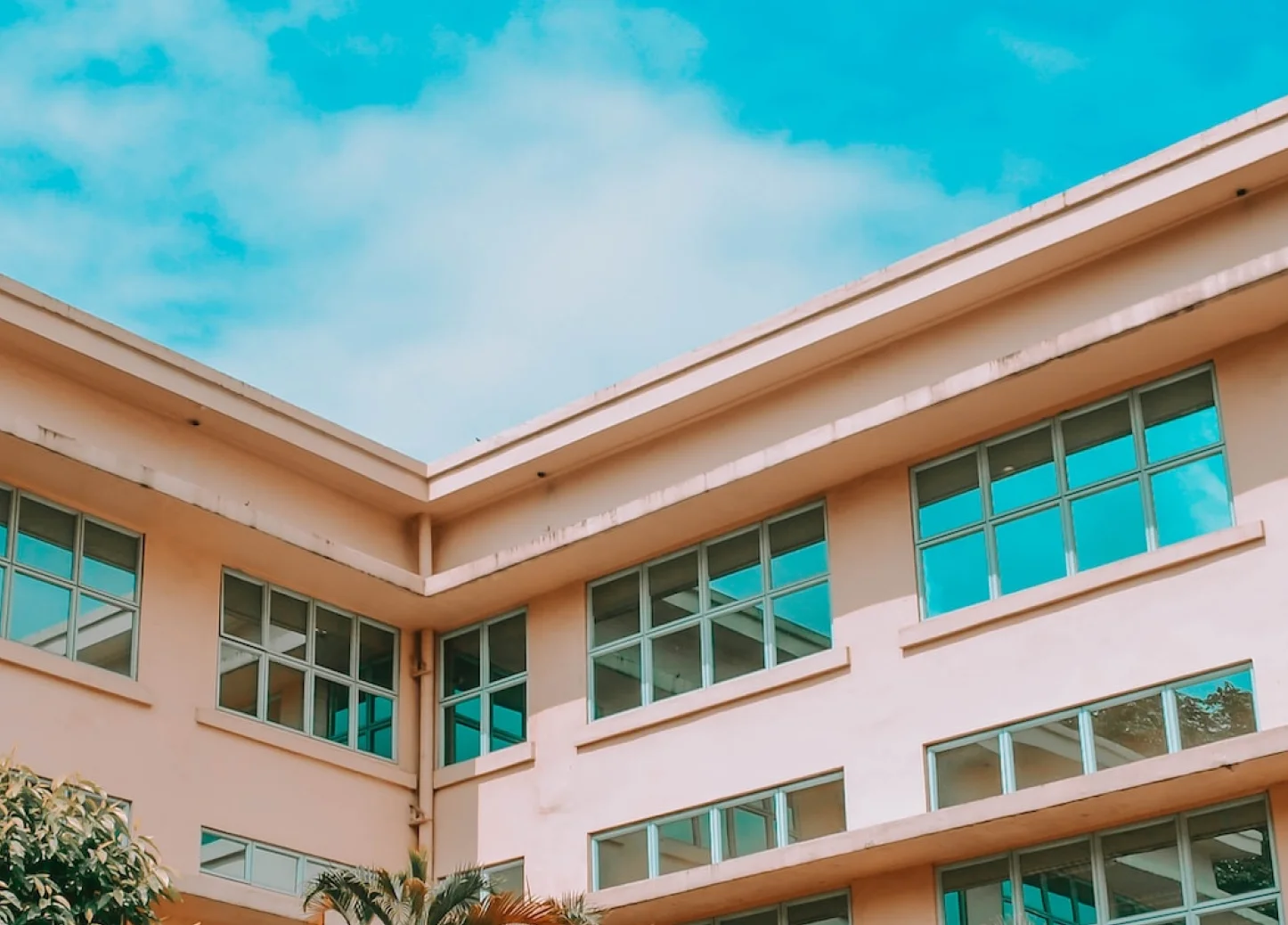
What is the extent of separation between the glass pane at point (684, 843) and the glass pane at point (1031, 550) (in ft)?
11.8

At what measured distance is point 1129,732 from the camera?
16625 millimetres

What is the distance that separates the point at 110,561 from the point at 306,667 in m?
2.40

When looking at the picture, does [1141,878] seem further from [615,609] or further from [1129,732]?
[615,609]

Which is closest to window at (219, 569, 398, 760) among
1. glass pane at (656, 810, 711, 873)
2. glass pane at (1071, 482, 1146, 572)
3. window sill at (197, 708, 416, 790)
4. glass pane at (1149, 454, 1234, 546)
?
window sill at (197, 708, 416, 790)

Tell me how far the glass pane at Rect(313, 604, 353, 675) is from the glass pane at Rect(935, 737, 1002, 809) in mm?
6658

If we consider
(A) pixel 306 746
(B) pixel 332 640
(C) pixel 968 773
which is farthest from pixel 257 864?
(C) pixel 968 773

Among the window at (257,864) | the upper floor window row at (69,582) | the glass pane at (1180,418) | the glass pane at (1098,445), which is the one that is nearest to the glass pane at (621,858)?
the window at (257,864)

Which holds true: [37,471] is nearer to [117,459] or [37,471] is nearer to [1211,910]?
[117,459]

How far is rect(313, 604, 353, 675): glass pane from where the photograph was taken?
69.1 ft

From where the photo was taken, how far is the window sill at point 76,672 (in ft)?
59.4

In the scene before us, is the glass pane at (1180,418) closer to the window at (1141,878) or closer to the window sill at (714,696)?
the window at (1141,878)

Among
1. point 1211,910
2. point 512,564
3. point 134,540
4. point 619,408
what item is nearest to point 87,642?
point 134,540

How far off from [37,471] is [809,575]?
7130mm

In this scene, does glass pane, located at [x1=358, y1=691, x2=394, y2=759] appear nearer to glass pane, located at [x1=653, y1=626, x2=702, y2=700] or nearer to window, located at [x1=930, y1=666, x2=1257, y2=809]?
glass pane, located at [x1=653, y1=626, x2=702, y2=700]
